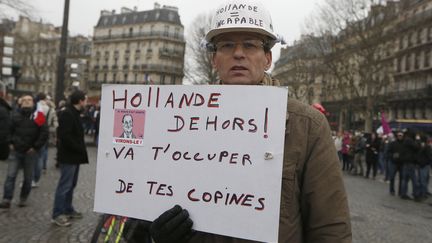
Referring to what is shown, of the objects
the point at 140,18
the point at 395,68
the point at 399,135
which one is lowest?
the point at 399,135

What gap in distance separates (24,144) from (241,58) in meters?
6.09

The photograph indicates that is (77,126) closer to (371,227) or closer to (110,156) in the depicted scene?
(110,156)

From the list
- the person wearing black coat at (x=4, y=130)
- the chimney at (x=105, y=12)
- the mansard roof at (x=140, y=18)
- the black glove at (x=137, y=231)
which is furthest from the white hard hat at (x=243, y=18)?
the chimney at (x=105, y=12)

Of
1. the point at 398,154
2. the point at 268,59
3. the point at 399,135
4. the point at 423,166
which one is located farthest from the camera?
the point at 399,135

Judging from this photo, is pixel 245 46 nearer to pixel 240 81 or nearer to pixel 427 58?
pixel 240 81

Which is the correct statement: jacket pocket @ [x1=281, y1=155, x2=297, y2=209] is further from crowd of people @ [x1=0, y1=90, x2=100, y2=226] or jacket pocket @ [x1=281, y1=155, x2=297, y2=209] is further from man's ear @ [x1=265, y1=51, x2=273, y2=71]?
crowd of people @ [x1=0, y1=90, x2=100, y2=226]

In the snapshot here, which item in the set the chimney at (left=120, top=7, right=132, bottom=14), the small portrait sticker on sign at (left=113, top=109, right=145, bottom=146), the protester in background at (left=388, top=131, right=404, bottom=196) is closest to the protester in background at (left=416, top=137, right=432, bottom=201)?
the protester in background at (left=388, top=131, right=404, bottom=196)

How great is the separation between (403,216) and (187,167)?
8.36 metres

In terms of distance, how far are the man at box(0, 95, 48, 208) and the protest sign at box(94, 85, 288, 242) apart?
564 cm

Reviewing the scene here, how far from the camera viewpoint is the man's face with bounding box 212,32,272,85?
6.38ft

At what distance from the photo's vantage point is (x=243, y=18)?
1892mm

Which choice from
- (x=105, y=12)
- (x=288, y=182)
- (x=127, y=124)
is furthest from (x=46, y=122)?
(x=105, y=12)

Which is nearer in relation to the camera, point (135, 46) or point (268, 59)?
point (268, 59)

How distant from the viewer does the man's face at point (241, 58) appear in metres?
1.94
